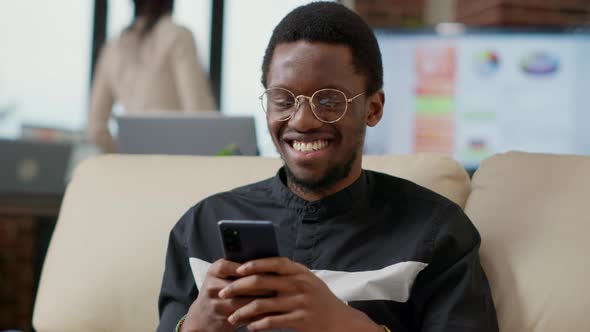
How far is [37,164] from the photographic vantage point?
2.74 meters

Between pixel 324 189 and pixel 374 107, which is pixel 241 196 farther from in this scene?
pixel 374 107

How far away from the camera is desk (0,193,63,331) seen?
2520 millimetres

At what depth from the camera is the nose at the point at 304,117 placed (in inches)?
47.8

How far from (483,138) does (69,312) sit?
1.28 m

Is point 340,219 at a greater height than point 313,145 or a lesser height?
lesser

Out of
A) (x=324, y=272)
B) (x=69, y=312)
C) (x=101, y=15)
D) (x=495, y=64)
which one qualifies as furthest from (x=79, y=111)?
(x=324, y=272)

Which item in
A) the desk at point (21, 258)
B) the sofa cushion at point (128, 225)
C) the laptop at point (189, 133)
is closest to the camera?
the sofa cushion at point (128, 225)

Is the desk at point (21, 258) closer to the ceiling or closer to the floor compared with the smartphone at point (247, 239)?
closer to the floor

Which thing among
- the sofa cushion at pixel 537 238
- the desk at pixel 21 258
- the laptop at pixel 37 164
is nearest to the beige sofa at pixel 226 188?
the sofa cushion at pixel 537 238

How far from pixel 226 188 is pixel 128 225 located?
20 cm

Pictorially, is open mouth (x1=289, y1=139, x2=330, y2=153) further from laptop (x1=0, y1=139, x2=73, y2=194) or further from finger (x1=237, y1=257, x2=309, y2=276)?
laptop (x1=0, y1=139, x2=73, y2=194)

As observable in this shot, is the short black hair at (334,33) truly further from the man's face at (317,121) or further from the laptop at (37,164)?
the laptop at (37,164)

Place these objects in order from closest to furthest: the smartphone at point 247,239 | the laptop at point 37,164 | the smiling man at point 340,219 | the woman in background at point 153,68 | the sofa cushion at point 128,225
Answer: the smartphone at point 247,239 → the smiling man at point 340,219 → the sofa cushion at point 128,225 → the laptop at point 37,164 → the woman in background at point 153,68

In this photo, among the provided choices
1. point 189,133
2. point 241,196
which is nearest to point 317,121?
point 241,196
